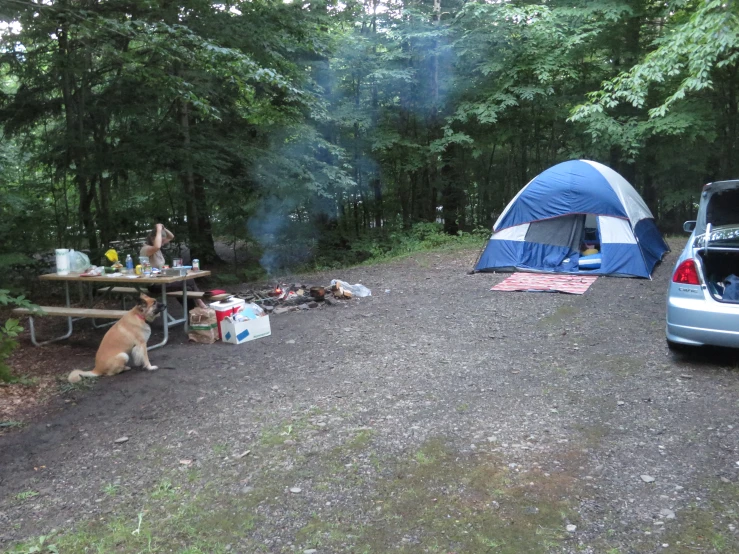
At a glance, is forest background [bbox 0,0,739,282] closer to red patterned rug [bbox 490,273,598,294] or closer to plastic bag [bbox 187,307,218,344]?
plastic bag [bbox 187,307,218,344]

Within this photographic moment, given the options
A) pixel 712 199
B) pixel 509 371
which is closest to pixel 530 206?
pixel 712 199

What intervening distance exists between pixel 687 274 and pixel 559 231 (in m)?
5.55

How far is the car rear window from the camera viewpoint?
19.9 ft

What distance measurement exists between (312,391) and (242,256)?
12275mm

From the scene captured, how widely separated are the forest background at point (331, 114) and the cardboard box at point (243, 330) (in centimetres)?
289

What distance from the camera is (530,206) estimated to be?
10.1 m

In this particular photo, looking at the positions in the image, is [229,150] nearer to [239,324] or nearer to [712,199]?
[239,324]

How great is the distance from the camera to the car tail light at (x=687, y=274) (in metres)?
4.63

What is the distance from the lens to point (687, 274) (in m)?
4.67

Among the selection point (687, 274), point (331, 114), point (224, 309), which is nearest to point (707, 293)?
point (687, 274)

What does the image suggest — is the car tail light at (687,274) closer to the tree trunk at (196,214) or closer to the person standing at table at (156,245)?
the person standing at table at (156,245)

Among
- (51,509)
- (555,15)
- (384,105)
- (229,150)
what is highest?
(555,15)

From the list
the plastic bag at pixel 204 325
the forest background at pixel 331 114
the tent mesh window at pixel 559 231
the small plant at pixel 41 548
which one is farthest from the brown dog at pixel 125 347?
the tent mesh window at pixel 559 231

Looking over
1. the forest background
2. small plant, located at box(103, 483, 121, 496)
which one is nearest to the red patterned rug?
the forest background
